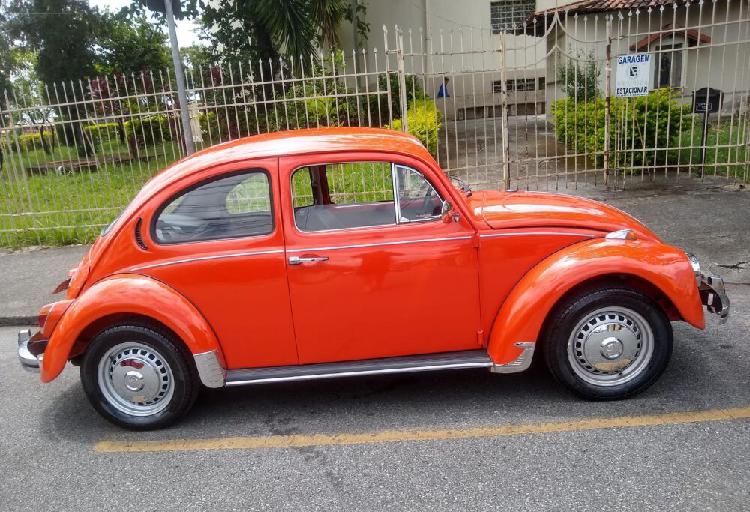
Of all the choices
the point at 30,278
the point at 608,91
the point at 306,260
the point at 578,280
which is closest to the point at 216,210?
the point at 306,260

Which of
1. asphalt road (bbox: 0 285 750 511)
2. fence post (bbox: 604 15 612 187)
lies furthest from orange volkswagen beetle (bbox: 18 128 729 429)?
fence post (bbox: 604 15 612 187)

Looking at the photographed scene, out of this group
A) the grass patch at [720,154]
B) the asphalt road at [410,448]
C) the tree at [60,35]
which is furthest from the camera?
the tree at [60,35]

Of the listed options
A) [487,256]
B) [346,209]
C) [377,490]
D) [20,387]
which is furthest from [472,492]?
[20,387]

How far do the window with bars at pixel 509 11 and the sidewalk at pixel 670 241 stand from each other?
14.5 m

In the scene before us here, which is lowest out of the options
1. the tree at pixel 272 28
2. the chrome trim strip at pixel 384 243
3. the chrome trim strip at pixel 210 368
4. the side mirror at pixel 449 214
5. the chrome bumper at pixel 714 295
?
the chrome trim strip at pixel 210 368

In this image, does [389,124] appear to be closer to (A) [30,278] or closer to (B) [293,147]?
(A) [30,278]

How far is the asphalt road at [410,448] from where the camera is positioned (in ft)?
9.77

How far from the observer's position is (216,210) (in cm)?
373

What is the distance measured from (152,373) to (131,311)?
421 millimetres

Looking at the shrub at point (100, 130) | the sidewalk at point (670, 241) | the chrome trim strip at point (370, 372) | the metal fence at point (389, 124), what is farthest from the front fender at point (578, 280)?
the shrub at point (100, 130)

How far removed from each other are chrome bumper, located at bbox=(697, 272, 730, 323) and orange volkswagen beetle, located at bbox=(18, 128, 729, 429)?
1 centimetres

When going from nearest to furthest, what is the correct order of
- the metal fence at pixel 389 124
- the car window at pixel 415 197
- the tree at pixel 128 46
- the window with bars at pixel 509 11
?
1. the car window at pixel 415 197
2. the metal fence at pixel 389 124
3. the tree at pixel 128 46
4. the window with bars at pixel 509 11

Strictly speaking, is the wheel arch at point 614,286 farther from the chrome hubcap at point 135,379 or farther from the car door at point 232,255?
the chrome hubcap at point 135,379

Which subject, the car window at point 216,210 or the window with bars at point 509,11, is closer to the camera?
the car window at point 216,210
